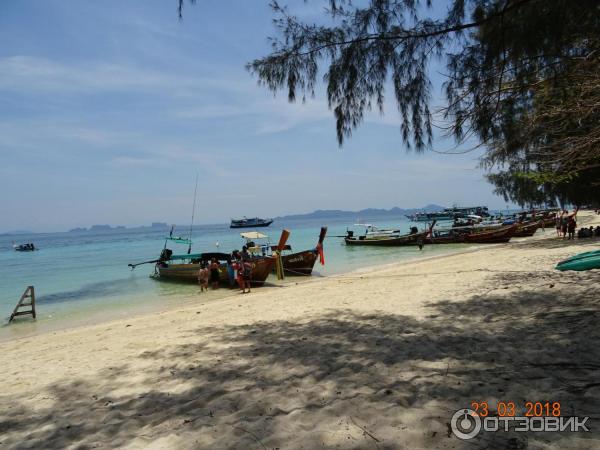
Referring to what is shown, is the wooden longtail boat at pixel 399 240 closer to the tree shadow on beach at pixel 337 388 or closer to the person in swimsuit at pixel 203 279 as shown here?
the person in swimsuit at pixel 203 279

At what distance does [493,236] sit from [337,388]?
3160 centimetres

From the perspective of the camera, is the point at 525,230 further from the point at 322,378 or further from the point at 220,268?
the point at 322,378

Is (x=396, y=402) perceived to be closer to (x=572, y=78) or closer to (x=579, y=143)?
(x=572, y=78)

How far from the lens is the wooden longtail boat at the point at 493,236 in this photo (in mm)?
31328

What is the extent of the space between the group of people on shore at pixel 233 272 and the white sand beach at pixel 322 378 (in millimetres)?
7385

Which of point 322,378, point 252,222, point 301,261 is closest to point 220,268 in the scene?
point 301,261

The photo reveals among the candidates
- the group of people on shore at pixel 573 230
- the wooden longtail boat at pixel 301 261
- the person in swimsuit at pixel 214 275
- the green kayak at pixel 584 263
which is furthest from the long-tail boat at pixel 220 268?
the group of people on shore at pixel 573 230

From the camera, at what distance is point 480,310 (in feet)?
22.9

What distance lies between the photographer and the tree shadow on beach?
313 centimetres

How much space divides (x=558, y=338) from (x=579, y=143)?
286cm

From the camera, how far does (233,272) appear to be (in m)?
17.1

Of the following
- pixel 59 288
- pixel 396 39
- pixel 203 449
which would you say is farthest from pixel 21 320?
pixel 396 39

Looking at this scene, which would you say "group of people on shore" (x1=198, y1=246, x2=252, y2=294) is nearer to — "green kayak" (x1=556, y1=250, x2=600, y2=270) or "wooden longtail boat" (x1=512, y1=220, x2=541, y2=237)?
"green kayak" (x1=556, y1=250, x2=600, y2=270)

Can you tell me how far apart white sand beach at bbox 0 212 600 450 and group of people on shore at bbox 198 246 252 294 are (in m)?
7.38
